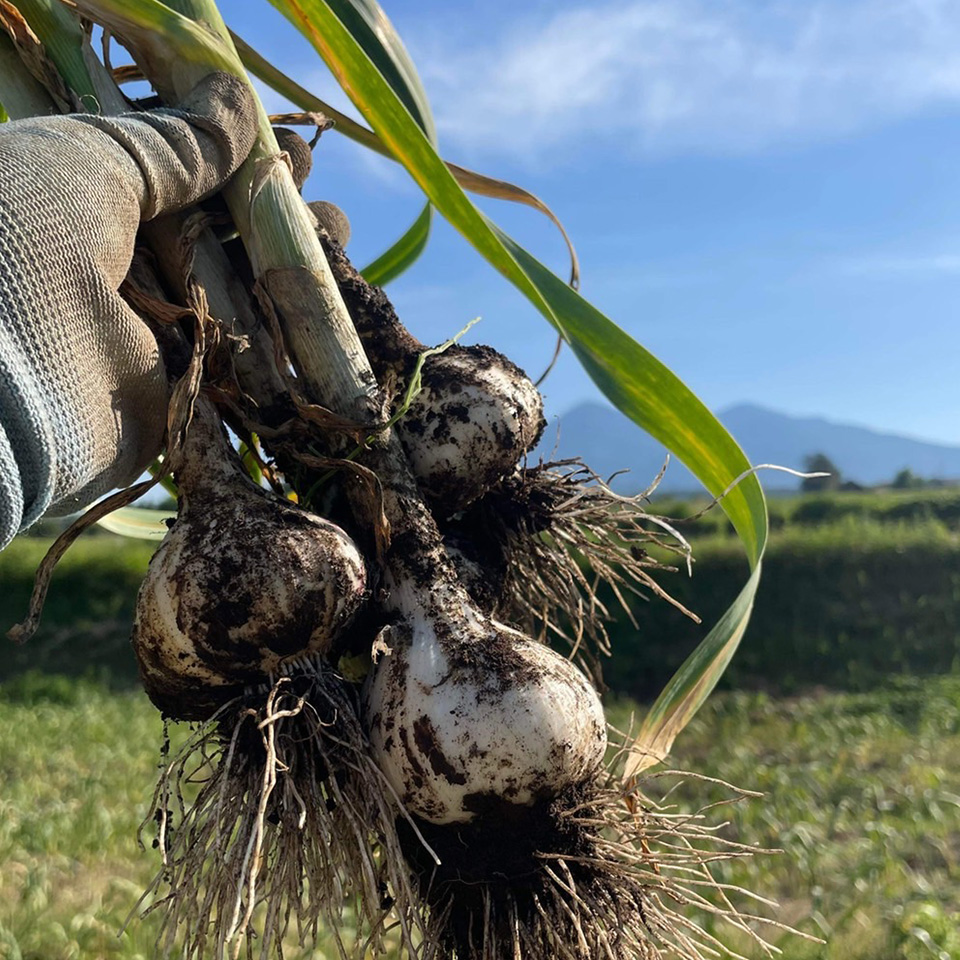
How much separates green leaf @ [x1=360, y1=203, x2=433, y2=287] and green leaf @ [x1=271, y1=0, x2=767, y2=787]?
0.32m

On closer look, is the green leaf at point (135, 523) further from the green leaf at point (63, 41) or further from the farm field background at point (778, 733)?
the farm field background at point (778, 733)

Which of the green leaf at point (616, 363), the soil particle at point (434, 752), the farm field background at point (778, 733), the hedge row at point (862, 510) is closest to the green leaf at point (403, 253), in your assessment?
the green leaf at point (616, 363)

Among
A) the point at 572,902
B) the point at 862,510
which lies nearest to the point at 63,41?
the point at 572,902

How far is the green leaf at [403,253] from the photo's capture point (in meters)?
1.25

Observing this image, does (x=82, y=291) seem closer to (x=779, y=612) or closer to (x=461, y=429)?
(x=461, y=429)

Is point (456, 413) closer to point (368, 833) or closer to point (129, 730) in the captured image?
point (368, 833)

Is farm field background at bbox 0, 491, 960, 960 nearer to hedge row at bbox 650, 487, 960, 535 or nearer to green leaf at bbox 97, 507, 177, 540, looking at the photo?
hedge row at bbox 650, 487, 960, 535

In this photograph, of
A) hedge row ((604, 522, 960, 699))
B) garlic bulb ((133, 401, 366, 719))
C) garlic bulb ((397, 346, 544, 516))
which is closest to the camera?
garlic bulb ((133, 401, 366, 719))

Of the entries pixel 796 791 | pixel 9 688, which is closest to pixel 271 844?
pixel 796 791

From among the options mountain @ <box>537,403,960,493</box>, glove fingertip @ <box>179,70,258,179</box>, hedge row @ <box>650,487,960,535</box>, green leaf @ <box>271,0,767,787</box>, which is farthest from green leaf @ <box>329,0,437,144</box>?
mountain @ <box>537,403,960,493</box>

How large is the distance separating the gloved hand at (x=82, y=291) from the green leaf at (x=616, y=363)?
0.53 ft

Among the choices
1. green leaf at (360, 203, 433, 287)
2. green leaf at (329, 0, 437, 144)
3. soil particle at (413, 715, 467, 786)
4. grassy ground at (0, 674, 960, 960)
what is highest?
green leaf at (329, 0, 437, 144)

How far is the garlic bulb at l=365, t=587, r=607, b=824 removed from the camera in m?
0.74

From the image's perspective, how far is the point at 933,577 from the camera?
27.2ft
